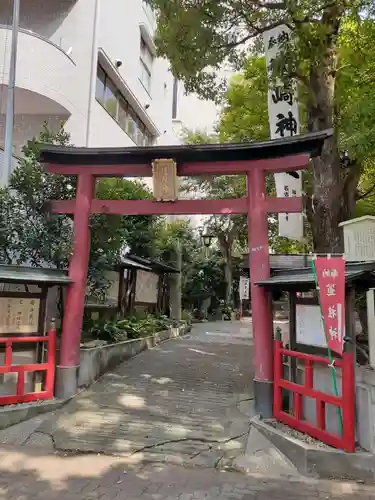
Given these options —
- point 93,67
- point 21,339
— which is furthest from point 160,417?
point 93,67

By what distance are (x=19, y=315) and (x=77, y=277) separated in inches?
50.5

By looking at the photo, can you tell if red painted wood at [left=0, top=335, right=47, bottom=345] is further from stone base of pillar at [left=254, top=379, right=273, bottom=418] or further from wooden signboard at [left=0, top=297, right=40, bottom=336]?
stone base of pillar at [left=254, top=379, right=273, bottom=418]

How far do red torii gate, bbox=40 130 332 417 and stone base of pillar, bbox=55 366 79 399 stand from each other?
0.7 inches

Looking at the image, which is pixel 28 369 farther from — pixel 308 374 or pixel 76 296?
pixel 308 374

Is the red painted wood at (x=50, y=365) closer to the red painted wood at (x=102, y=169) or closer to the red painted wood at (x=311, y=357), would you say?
the red painted wood at (x=102, y=169)

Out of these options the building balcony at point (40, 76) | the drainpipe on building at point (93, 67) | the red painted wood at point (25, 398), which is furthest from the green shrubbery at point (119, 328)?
the building balcony at point (40, 76)

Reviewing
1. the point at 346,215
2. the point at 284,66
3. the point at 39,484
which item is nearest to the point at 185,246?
the point at 346,215

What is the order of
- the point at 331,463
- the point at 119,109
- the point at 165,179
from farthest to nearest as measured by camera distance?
the point at 119,109 → the point at 165,179 → the point at 331,463

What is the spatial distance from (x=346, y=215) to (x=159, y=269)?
29.9ft

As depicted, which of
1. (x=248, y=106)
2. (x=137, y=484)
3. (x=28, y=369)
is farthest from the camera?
(x=248, y=106)

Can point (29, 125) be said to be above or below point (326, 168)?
above

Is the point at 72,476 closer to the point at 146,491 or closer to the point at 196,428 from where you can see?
the point at 146,491

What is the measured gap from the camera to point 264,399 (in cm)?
721

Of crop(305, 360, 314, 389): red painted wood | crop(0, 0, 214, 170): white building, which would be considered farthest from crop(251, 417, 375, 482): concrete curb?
crop(0, 0, 214, 170): white building
